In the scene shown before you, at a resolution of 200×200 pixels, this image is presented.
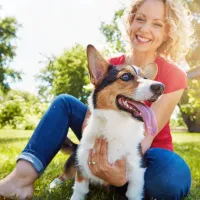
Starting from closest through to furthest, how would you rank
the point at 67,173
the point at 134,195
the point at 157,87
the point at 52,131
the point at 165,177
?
the point at 157,87
the point at 134,195
the point at 165,177
the point at 52,131
the point at 67,173

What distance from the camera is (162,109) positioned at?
330 centimetres

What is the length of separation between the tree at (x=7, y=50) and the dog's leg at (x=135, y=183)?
22113 millimetres

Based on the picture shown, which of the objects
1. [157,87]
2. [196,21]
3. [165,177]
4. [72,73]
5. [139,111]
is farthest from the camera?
[72,73]

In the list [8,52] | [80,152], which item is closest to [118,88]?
[80,152]

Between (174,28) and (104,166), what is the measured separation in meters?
1.70

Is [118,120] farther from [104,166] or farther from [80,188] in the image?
[80,188]

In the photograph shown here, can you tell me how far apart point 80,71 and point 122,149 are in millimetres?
29978

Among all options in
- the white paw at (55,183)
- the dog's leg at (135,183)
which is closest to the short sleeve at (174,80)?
the dog's leg at (135,183)

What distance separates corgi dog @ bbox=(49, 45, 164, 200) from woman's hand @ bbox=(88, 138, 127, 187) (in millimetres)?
37

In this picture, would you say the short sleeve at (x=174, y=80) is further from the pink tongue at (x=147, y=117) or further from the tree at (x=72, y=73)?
the tree at (x=72, y=73)

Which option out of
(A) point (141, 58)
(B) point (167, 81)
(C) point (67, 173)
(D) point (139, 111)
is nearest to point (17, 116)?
(C) point (67, 173)

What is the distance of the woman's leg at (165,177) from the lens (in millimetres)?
3090

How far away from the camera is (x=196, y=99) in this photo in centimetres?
1107

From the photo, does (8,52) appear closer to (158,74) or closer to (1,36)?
(1,36)
